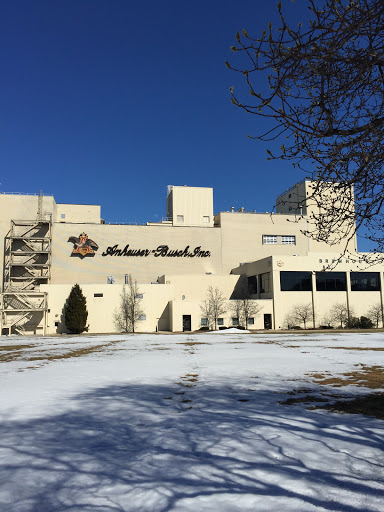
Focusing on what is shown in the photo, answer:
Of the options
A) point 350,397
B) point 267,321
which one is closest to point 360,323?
point 267,321

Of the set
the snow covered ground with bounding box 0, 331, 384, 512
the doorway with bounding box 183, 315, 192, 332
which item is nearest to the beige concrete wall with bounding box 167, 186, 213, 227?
the doorway with bounding box 183, 315, 192, 332

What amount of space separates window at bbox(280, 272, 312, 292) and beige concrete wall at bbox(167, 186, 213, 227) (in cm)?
2187

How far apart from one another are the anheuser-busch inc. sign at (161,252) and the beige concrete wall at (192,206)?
25.5 feet

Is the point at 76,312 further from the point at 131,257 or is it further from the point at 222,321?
the point at 222,321

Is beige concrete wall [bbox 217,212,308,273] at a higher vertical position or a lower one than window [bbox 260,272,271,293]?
higher

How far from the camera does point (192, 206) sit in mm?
74188

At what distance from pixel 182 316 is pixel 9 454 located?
168ft

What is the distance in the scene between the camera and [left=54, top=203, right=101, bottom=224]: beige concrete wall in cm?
7356

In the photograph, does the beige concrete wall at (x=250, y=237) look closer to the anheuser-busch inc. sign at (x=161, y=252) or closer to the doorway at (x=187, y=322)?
the anheuser-busch inc. sign at (x=161, y=252)

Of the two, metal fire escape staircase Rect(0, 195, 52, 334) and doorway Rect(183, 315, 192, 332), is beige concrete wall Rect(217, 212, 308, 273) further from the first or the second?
metal fire escape staircase Rect(0, 195, 52, 334)

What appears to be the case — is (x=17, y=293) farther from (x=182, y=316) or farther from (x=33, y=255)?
(x=182, y=316)

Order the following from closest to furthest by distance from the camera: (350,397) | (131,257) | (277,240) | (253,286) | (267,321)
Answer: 1. (350,397)
2. (267,321)
3. (253,286)
4. (131,257)
5. (277,240)

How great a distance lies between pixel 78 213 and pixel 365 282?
49.7 meters

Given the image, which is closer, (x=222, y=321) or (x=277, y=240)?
(x=222, y=321)
